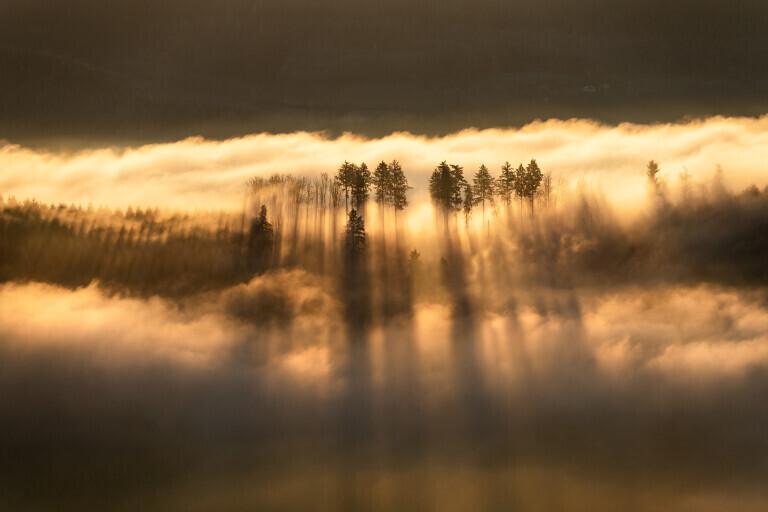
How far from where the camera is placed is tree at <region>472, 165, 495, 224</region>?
513 ft

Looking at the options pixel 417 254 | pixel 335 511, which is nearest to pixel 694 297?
pixel 417 254

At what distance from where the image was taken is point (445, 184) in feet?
512

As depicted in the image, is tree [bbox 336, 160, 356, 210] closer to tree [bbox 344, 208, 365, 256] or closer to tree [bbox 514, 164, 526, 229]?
tree [bbox 344, 208, 365, 256]

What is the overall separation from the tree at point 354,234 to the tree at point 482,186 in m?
22.5

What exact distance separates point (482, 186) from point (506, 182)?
582 centimetres

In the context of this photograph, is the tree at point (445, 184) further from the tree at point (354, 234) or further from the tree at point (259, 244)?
the tree at point (259, 244)

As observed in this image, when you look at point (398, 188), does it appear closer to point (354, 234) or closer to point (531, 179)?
point (354, 234)

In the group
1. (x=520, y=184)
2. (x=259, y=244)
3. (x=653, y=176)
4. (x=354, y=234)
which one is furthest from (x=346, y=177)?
(x=653, y=176)

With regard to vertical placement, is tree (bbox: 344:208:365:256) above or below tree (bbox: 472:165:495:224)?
below

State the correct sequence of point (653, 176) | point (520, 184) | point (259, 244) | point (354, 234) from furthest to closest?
point (653, 176), point (259, 244), point (520, 184), point (354, 234)

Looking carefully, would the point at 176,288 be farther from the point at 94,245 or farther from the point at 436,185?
the point at 436,185

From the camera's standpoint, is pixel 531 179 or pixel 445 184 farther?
pixel 531 179

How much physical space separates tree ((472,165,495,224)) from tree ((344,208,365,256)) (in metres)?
22.5

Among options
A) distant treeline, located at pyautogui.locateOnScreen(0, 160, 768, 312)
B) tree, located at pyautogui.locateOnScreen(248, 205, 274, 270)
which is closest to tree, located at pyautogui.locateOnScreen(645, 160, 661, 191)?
distant treeline, located at pyautogui.locateOnScreen(0, 160, 768, 312)
